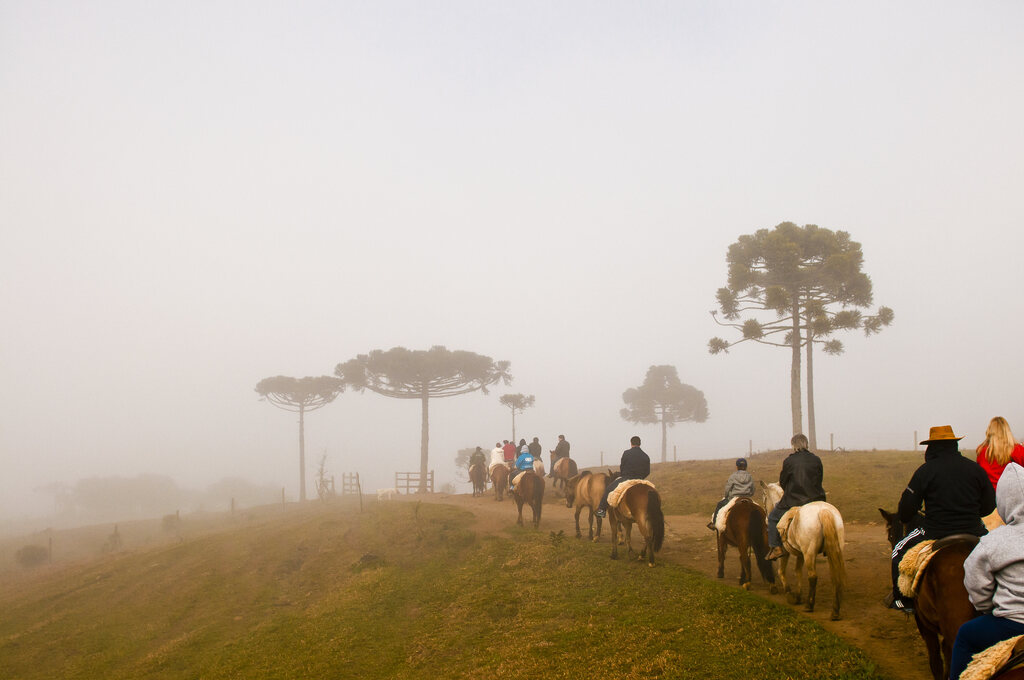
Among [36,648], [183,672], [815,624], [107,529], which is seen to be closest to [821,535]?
[815,624]

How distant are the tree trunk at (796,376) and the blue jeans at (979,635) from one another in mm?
26386

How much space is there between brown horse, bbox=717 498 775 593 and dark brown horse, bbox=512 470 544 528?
905 cm

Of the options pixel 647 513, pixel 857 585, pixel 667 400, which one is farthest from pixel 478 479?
pixel 667 400

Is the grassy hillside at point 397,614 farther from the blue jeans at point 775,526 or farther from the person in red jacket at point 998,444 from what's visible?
the person in red jacket at point 998,444

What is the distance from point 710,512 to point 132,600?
1949 cm

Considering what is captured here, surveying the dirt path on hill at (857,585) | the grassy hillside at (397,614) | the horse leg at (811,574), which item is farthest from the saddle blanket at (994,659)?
the horse leg at (811,574)

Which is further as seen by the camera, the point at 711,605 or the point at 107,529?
the point at 107,529

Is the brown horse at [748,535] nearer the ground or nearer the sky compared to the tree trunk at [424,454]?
nearer the sky

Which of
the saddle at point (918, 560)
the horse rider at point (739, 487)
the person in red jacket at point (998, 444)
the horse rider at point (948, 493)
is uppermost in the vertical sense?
the person in red jacket at point (998, 444)

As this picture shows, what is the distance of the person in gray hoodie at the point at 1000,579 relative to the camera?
3.95 m

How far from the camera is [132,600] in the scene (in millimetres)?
18672

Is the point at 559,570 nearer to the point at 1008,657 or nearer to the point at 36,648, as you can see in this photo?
the point at 1008,657

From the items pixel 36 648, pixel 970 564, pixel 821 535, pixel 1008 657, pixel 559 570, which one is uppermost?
pixel 970 564

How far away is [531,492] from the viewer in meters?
19.9
